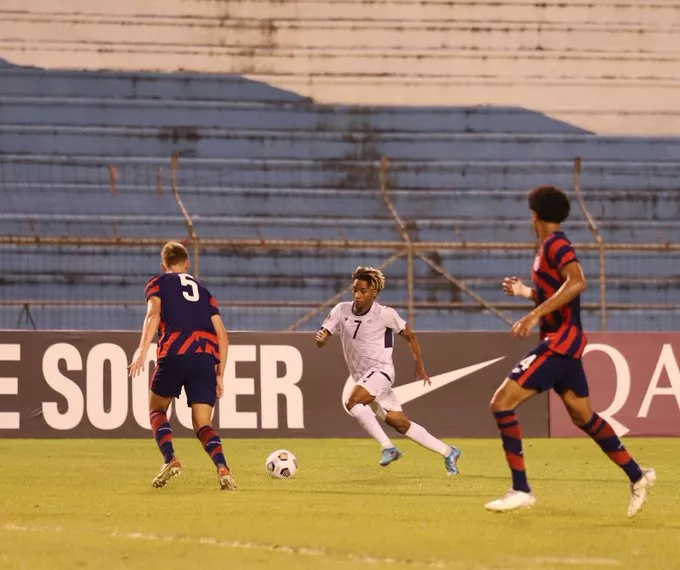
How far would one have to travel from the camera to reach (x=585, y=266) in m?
20.2

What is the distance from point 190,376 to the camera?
9461 mm

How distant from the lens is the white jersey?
37.9 feet

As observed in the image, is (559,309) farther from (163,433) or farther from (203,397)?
(163,433)

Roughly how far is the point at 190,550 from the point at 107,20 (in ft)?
57.0

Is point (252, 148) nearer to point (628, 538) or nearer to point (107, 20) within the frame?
point (107, 20)

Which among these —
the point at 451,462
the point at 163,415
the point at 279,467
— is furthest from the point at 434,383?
the point at 163,415

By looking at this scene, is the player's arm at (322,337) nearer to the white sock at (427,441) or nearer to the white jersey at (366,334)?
the white jersey at (366,334)

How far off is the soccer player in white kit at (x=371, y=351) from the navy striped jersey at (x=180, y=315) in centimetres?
183

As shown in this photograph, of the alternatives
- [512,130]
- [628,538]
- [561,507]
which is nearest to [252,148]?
[512,130]

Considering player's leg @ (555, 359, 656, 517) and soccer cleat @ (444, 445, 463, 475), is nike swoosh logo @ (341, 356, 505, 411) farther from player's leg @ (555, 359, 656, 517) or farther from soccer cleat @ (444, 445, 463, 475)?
player's leg @ (555, 359, 656, 517)

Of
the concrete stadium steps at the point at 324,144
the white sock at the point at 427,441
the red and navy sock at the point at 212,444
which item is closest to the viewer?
the red and navy sock at the point at 212,444

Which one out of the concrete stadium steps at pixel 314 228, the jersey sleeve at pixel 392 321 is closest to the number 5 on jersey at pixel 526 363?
the jersey sleeve at pixel 392 321

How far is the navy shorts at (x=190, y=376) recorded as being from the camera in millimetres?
9438

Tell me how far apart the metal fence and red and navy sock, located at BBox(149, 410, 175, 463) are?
8004mm
